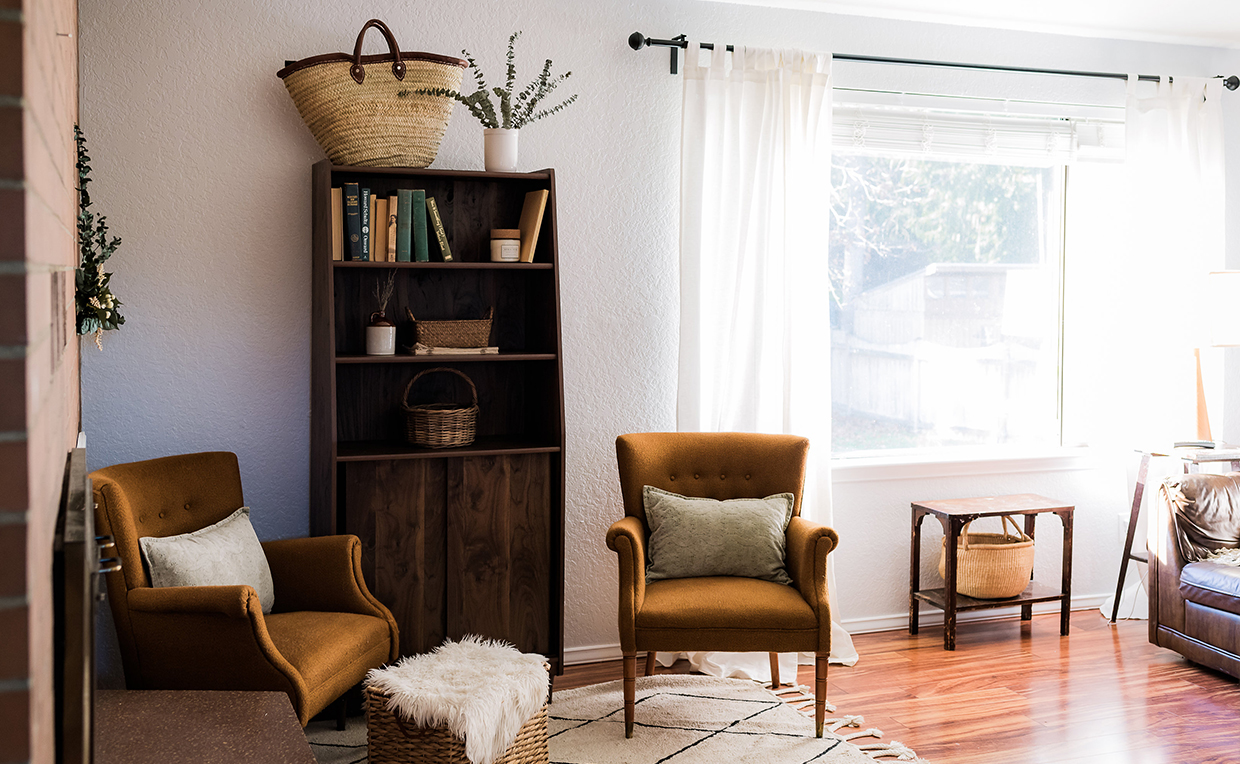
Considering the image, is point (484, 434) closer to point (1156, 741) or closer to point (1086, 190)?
point (1156, 741)

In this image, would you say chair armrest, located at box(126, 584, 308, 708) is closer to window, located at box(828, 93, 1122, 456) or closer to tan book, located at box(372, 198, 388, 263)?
tan book, located at box(372, 198, 388, 263)

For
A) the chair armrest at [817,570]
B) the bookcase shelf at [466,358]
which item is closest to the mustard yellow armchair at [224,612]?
the bookcase shelf at [466,358]

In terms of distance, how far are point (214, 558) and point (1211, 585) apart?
3.27m

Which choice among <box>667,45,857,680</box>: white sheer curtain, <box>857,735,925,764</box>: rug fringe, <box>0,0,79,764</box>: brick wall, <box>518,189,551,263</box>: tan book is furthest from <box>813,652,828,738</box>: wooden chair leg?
<box>0,0,79,764</box>: brick wall

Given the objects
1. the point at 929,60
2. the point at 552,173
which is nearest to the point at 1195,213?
the point at 929,60

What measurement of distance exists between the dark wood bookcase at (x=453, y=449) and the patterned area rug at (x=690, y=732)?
268 mm

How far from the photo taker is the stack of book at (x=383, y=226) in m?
3.10

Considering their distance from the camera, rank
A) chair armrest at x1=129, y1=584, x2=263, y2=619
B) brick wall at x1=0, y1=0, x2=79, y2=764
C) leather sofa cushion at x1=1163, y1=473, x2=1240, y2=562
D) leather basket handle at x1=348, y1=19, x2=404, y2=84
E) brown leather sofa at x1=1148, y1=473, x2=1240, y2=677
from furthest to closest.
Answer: leather sofa cushion at x1=1163, y1=473, x2=1240, y2=562, brown leather sofa at x1=1148, y1=473, x2=1240, y2=677, leather basket handle at x1=348, y1=19, x2=404, y2=84, chair armrest at x1=129, y1=584, x2=263, y2=619, brick wall at x1=0, y1=0, x2=79, y2=764

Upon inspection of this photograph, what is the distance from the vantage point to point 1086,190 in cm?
434

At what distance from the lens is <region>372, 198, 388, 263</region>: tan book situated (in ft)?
10.3

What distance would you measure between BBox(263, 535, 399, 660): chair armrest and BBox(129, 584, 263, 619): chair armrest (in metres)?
0.43

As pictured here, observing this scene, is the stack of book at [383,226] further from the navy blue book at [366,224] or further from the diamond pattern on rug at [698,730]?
the diamond pattern on rug at [698,730]

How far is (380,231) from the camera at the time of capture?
125 inches

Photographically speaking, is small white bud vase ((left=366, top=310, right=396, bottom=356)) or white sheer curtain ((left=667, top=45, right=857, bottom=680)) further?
white sheer curtain ((left=667, top=45, right=857, bottom=680))
